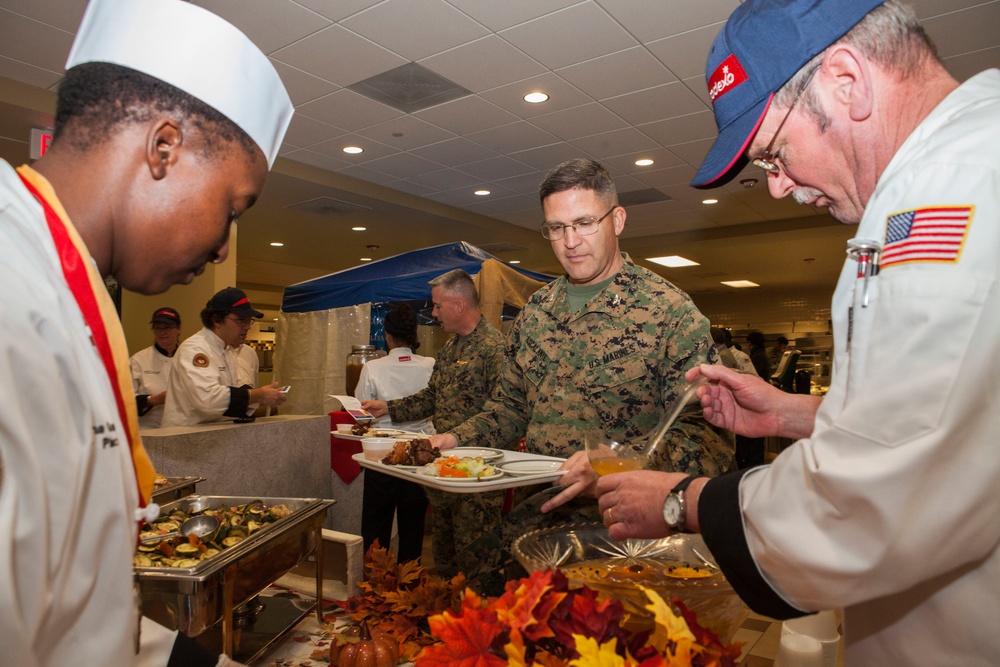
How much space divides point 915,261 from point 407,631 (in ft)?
3.74

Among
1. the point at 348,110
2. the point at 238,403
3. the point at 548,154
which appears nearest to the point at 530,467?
the point at 238,403

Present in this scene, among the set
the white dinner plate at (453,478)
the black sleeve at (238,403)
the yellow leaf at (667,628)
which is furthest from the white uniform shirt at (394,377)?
the yellow leaf at (667,628)

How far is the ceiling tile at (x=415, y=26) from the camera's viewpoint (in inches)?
135

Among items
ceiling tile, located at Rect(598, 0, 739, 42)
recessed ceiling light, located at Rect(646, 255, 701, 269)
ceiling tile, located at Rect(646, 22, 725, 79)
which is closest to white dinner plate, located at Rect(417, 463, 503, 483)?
ceiling tile, located at Rect(598, 0, 739, 42)

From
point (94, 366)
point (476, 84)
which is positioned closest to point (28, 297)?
point (94, 366)

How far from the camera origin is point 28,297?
18.9 inches

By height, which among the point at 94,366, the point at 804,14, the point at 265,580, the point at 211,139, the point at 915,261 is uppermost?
the point at 804,14

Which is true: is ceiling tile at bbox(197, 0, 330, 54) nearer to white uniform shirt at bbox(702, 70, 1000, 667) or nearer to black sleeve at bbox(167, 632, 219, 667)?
black sleeve at bbox(167, 632, 219, 667)

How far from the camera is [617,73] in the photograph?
4.23 meters

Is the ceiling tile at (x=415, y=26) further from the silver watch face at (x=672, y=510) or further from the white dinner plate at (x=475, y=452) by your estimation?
the silver watch face at (x=672, y=510)

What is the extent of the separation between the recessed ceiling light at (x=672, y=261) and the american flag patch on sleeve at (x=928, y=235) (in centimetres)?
981

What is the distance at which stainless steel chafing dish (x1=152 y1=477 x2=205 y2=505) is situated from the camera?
179cm

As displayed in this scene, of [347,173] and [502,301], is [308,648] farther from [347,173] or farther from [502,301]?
[347,173]

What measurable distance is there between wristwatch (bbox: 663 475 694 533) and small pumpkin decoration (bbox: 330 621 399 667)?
600 millimetres
